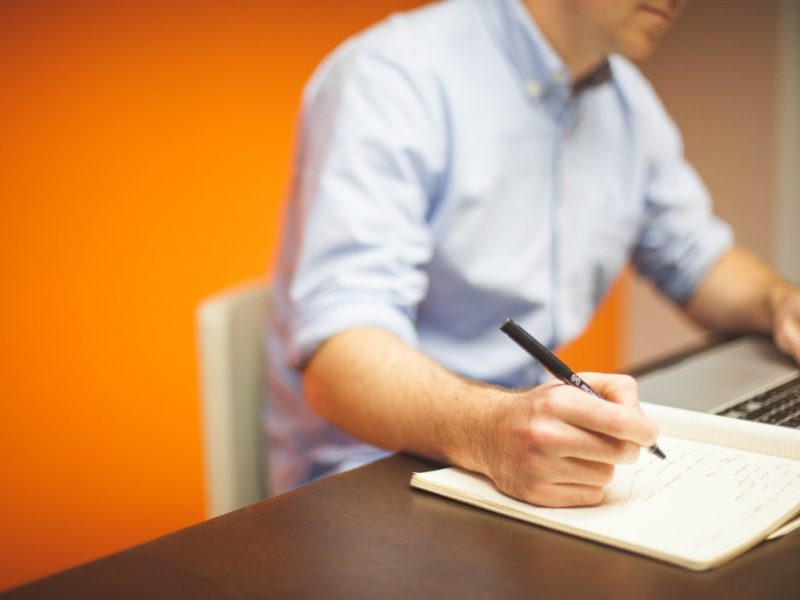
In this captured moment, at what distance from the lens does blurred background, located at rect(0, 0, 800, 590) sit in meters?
1.57

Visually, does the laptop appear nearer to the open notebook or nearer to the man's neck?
the open notebook

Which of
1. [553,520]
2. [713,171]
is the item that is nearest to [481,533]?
[553,520]

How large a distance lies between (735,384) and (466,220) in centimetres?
39

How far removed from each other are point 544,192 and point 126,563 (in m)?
0.85

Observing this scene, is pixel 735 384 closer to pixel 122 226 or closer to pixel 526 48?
pixel 526 48

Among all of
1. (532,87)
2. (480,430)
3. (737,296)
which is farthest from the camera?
(737,296)

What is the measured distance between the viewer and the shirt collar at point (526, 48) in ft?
3.90

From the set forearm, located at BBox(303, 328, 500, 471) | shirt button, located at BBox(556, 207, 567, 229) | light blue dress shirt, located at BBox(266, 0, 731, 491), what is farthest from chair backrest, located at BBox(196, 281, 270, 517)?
shirt button, located at BBox(556, 207, 567, 229)

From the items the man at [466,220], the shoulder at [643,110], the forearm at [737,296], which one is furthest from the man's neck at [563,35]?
the forearm at [737,296]

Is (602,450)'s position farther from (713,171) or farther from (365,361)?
(713,171)

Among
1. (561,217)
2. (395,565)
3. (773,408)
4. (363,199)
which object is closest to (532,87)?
(561,217)

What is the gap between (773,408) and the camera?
2.73ft

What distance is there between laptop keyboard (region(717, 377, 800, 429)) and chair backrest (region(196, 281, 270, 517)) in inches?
23.6

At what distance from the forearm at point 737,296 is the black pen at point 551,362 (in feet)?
2.25
